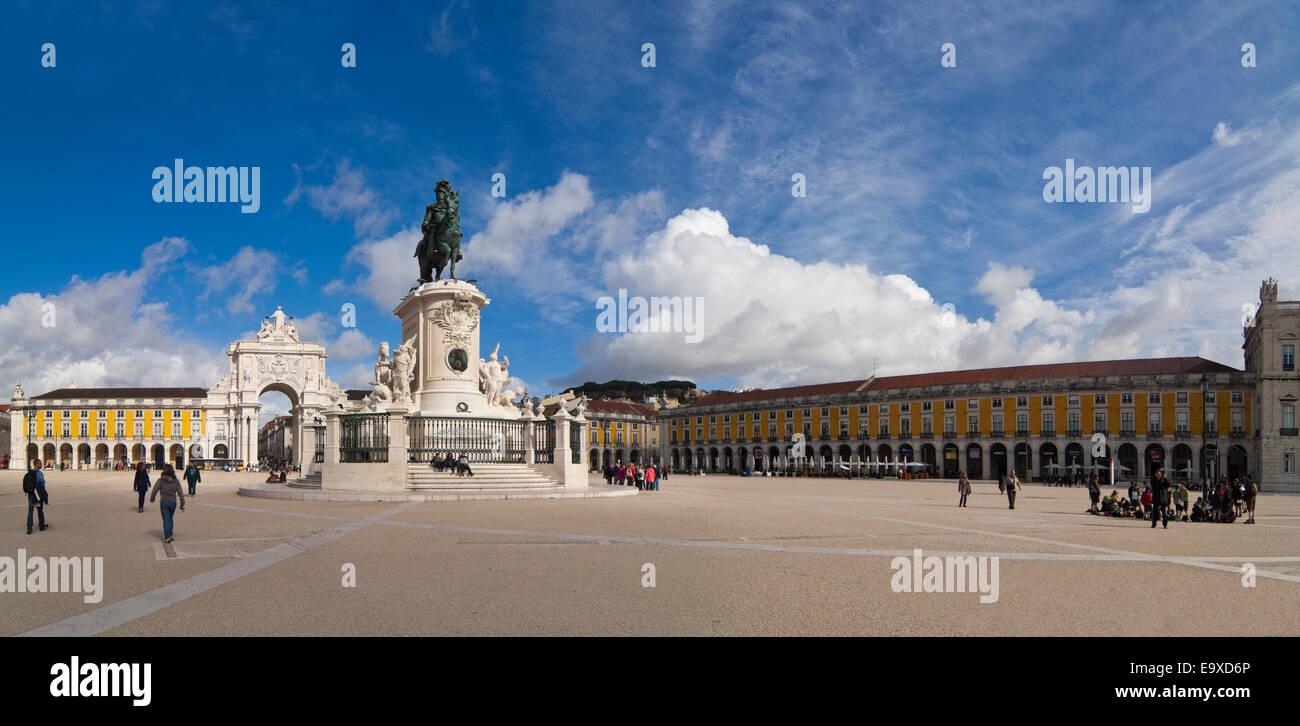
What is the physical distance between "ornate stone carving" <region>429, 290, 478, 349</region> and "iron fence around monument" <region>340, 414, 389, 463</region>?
17.2 ft

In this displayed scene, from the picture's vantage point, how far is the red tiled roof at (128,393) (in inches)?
3701

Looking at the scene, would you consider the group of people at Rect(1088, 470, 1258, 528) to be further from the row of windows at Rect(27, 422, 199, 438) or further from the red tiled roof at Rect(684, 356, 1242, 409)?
the row of windows at Rect(27, 422, 199, 438)

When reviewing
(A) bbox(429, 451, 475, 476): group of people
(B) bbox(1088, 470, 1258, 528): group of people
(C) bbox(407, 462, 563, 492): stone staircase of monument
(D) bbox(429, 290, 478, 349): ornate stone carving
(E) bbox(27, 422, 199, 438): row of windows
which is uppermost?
(D) bbox(429, 290, 478, 349): ornate stone carving

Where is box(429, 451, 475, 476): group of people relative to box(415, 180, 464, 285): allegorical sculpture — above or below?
below

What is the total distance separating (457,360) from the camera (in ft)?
82.1

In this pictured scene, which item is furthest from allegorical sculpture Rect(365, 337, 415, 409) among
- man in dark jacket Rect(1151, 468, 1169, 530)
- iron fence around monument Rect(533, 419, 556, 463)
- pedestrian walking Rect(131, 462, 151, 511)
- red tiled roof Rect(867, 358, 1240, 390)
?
red tiled roof Rect(867, 358, 1240, 390)

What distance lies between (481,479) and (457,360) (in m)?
5.37

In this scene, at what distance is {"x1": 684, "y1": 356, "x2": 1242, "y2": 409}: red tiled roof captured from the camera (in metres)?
62.3

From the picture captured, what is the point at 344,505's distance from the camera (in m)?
17.4

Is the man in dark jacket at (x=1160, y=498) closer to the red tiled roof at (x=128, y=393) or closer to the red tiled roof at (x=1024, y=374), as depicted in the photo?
the red tiled roof at (x=1024, y=374)

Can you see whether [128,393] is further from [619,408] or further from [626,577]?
[626,577]
